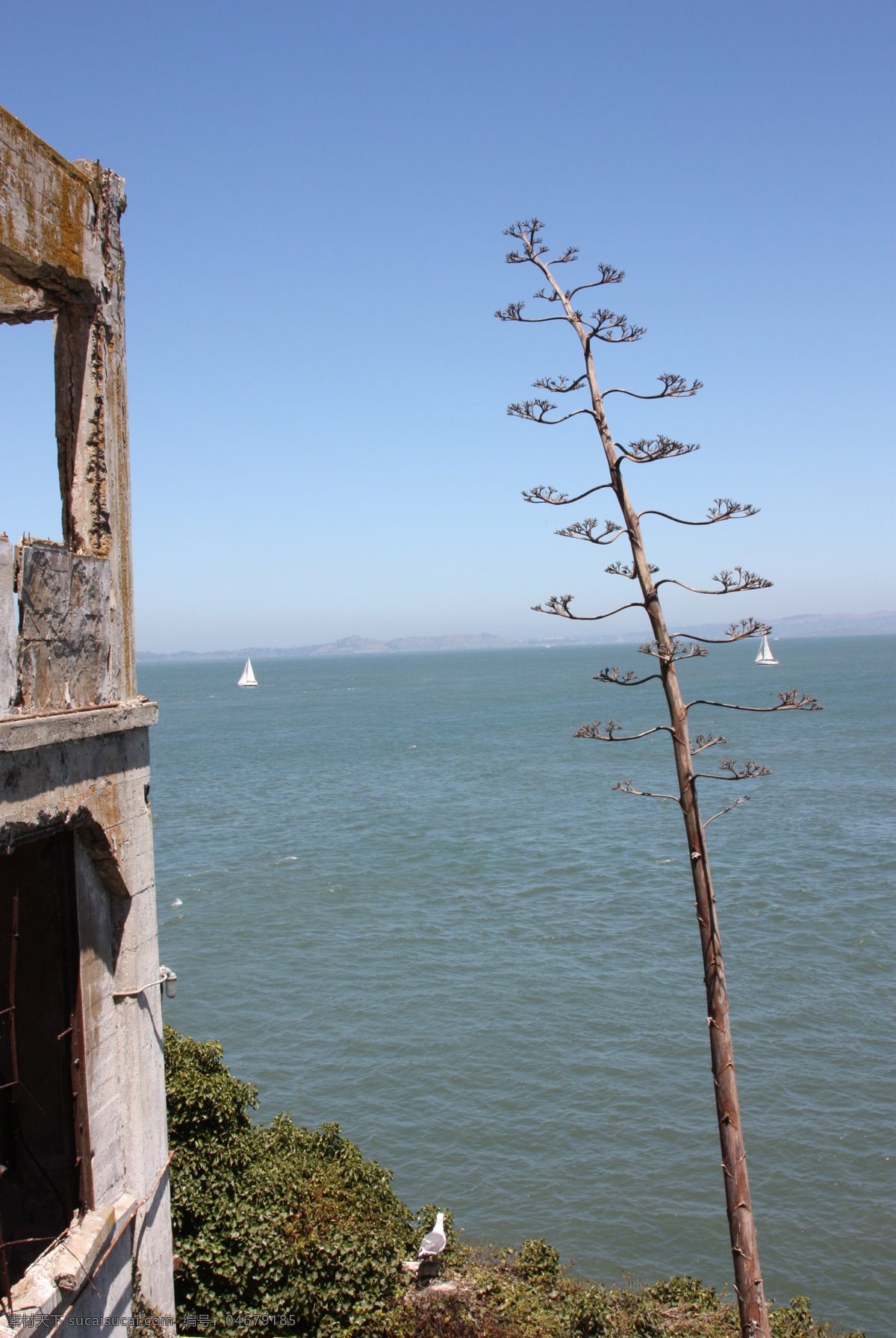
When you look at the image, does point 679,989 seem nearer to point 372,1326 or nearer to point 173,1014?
point 173,1014

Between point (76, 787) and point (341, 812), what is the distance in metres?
46.4

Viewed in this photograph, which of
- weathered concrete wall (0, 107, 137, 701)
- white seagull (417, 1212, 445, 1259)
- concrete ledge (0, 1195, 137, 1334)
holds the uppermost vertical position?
weathered concrete wall (0, 107, 137, 701)

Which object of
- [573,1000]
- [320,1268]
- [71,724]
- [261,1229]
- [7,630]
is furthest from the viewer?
[573,1000]

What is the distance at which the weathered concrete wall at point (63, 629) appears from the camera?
7379 millimetres

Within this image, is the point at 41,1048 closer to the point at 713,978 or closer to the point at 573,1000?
the point at 713,978

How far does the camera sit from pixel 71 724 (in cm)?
763

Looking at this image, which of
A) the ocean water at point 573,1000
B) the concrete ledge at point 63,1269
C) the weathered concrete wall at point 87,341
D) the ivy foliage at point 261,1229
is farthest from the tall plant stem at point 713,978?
the ocean water at point 573,1000

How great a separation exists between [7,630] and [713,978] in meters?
5.96

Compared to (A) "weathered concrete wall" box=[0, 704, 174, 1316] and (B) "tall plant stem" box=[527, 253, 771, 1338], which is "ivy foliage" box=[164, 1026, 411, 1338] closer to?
(A) "weathered concrete wall" box=[0, 704, 174, 1316]

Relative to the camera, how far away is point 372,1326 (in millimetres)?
11570

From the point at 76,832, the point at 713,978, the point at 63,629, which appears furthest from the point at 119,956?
the point at 713,978

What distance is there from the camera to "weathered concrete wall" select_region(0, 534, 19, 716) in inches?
275

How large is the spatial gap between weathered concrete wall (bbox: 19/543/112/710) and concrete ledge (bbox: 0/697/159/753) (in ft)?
0.41

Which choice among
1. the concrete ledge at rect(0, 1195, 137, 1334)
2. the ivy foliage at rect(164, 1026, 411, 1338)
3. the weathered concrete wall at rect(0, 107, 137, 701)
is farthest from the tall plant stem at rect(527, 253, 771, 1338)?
the ivy foliage at rect(164, 1026, 411, 1338)
